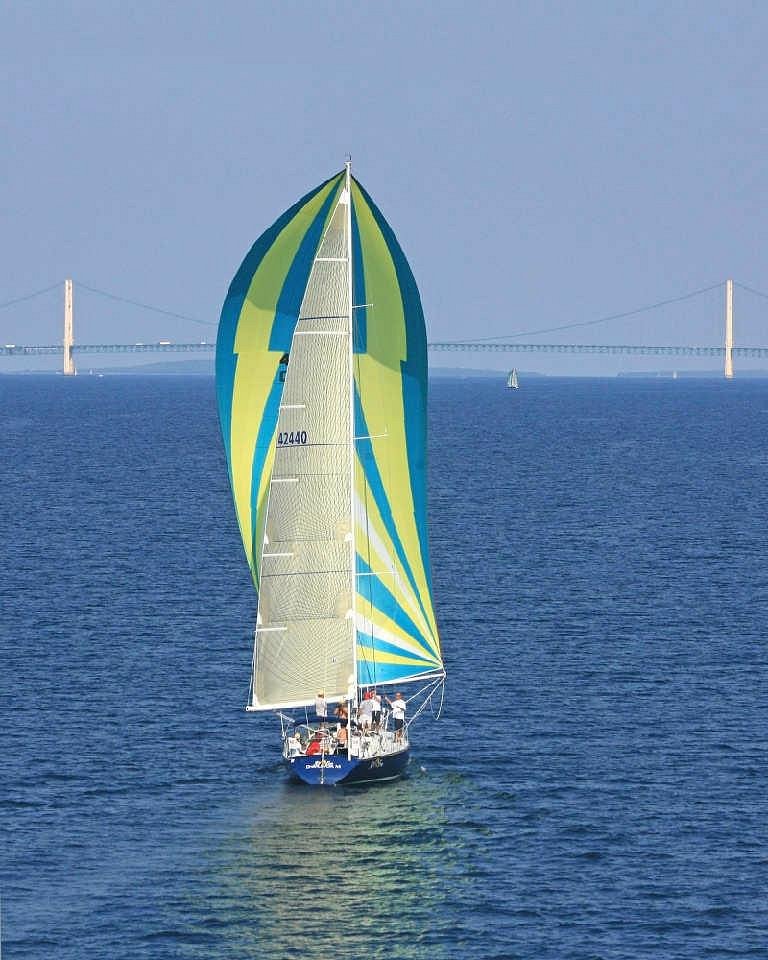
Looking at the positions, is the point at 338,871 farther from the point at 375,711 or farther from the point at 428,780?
the point at 375,711

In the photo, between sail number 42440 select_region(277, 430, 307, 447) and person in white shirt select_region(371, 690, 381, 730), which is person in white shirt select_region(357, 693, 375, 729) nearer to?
person in white shirt select_region(371, 690, 381, 730)

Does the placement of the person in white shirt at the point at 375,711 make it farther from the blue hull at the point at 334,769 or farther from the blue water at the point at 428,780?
the blue water at the point at 428,780

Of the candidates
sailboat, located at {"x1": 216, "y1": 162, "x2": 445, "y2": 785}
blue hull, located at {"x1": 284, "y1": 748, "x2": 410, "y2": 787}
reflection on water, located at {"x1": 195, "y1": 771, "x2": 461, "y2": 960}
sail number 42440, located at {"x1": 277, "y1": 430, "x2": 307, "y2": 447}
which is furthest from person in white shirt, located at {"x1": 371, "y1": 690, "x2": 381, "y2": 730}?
sail number 42440, located at {"x1": 277, "y1": 430, "x2": 307, "y2": 447}

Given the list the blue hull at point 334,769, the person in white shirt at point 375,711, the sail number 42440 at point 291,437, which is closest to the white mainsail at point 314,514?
the sail number 42440 at point 291,437

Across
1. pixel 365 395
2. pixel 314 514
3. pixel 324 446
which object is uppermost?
pixel 365 395

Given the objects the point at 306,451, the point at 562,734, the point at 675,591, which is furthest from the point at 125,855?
the point at 675,591

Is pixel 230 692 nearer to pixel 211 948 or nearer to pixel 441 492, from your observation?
pixel 211 948

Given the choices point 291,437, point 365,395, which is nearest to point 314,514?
point 291,437
